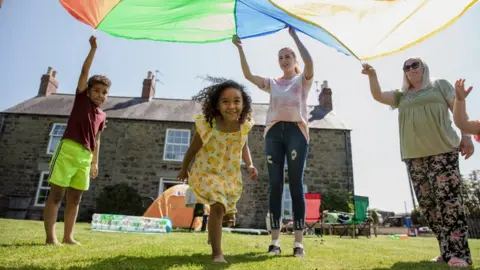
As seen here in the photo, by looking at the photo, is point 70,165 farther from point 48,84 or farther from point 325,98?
point 48,84

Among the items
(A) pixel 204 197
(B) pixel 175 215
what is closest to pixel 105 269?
(A) pixel 204 197

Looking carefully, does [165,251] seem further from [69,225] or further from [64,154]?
[64,154]

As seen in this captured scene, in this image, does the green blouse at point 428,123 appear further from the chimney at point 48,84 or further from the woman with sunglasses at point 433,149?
the chimney at point 48,84

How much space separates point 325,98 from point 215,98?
1605cm

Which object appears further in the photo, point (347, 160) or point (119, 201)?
point (347, 160)

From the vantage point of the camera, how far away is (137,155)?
14.8m

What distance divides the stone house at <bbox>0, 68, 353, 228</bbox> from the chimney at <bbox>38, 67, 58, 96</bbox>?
192cm

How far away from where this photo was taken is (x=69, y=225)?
10.5ft

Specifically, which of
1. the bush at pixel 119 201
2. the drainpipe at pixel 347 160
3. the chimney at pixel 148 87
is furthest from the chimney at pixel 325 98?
the bush at pixel 119 201

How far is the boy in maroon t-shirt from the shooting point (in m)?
3.04

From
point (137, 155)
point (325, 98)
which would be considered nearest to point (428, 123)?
point (137, 155)

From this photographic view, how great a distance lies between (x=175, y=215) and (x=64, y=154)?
7839mm

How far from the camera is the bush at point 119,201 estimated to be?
42.9ft

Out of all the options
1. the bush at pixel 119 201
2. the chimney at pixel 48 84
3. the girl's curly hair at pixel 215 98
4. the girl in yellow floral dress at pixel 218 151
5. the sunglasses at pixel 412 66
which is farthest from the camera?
the chimney at pixel 48 84
